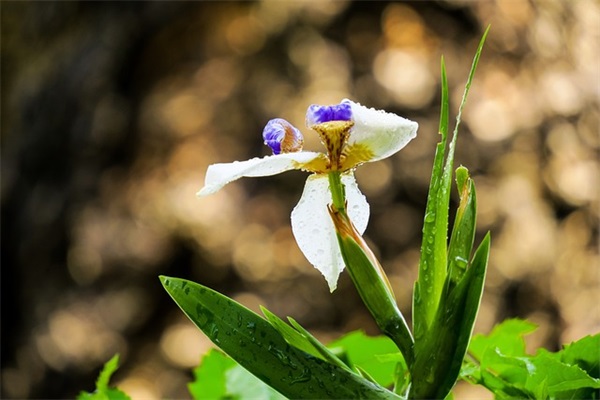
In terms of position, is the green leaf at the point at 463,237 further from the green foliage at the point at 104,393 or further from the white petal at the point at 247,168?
the green foliage at the point at 104,393

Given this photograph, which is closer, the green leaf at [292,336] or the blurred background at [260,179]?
the green leaf at [292,336]

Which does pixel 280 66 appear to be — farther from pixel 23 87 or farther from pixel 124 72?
pixel 23 87

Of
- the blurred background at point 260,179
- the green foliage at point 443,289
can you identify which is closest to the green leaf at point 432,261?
the green foliage at point 443,289

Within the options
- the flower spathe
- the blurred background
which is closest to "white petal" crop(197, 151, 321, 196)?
the flower spathe

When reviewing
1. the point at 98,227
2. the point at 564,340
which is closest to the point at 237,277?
the point at 98,227

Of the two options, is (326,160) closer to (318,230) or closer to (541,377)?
(318,230)

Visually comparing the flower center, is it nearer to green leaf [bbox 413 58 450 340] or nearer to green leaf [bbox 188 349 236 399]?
green leaf [bbox 413 58 450 340]

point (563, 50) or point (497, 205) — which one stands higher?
point (563, 50)
